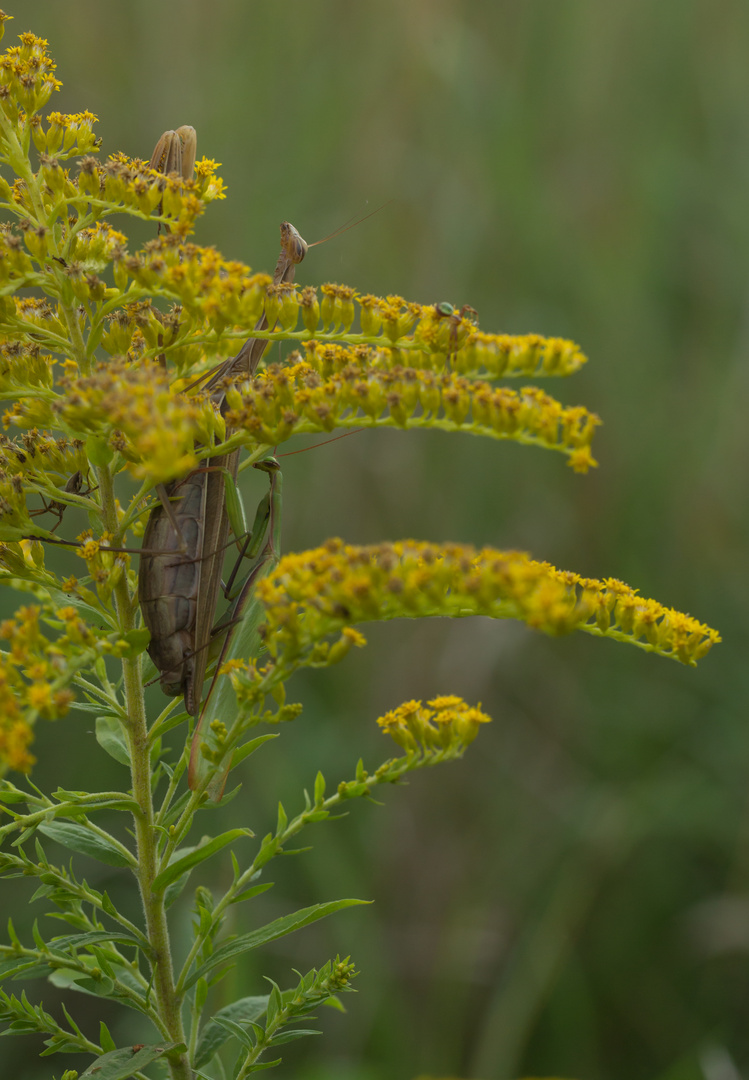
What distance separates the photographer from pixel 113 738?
1.92m

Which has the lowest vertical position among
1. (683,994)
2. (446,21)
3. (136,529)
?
(683,994)

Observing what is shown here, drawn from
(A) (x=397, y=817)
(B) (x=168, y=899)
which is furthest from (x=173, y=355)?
(A) (x=397, y=817)

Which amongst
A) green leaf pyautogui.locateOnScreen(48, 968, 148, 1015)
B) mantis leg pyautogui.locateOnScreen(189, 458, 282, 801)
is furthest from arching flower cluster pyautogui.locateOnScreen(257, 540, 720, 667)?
green leaf pyautogui.locateOnScreen(48, 968, 148, 1015)

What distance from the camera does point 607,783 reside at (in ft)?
13.4

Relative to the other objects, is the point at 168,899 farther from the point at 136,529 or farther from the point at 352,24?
the point at 352,24

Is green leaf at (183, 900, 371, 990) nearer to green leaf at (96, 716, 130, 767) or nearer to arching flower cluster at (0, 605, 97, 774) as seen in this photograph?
green leaf at (96, 716, 130, 767)

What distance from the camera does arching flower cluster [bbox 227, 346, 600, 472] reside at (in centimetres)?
161

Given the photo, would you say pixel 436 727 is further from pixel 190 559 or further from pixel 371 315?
pixel 371 315

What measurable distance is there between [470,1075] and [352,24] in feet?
17.5

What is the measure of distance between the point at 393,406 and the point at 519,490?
10.2ft

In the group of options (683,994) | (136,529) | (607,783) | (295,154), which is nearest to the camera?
(136,529)

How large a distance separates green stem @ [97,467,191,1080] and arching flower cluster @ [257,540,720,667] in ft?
1.40

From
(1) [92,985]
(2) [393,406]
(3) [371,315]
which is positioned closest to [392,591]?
(2) [393,406]

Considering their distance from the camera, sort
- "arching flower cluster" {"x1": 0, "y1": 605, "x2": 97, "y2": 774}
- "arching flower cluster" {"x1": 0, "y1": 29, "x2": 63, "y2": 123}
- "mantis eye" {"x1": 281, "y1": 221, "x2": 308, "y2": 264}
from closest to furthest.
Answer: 1. "arching flower cluster" {"x1": 0, "y1": 605, "x2": 97, "y2": 774}
2. "arching flower cluster" {"x1": 0, "y1": 29, "x2": 63, "y2": 123}
3. "mantis eye" {"x1": 281, "y1": 221, "x2": 308, "y2": 264}
